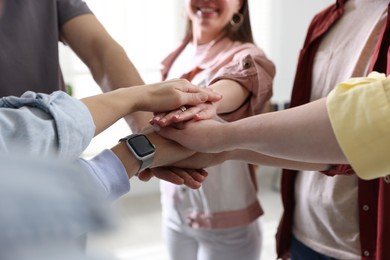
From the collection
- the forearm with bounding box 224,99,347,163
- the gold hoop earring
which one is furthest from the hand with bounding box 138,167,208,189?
the gold hoop earring

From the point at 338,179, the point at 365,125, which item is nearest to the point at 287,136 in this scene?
the point at 365,125

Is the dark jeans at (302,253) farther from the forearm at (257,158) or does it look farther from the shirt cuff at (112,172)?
the shirt cuff at (112,172)

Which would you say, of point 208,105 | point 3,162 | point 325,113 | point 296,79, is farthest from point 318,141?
point 296,79

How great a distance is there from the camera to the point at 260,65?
4.07 ft

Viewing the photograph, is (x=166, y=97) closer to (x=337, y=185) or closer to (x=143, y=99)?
(x=143, y=99)

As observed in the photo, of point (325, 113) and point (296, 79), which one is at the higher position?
point (325, 113)

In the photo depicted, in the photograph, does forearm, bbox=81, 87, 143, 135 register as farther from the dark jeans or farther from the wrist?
the dark jeans

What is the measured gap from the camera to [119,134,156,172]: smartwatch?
83 centimetres

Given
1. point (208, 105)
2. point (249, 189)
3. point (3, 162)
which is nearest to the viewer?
point (3, 162)

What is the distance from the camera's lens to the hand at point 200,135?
2.72ft

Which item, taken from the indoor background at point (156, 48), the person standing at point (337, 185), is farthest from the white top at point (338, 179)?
the indoor background at point (156, 48)

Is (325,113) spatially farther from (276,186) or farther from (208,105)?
(276,186)

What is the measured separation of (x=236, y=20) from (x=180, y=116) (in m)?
0.66

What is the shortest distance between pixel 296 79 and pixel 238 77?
185mm
